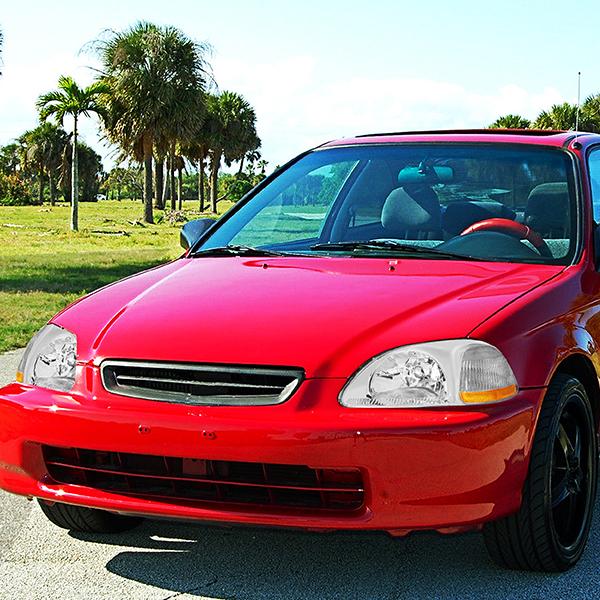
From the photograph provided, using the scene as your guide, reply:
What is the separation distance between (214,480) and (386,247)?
1.37 meters

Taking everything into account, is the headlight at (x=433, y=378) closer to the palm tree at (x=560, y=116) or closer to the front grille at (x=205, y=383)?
the front grille at (x=205, y=383)

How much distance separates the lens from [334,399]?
10.7ft

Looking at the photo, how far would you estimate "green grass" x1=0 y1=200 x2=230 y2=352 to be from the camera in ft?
37.6

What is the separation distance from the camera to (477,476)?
3215 millimetres

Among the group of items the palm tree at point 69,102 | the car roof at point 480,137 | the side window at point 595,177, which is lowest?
the side window at point 595,177

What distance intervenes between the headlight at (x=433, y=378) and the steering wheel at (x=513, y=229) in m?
1.10

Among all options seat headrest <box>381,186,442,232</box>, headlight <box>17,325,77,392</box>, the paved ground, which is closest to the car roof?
seat headrest <box>381,186,442,232</box>

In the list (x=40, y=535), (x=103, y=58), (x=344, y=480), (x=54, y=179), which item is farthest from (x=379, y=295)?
(x=54, y=179)

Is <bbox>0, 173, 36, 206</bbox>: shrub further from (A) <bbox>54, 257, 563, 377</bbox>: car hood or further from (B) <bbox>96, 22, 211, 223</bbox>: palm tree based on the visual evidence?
(A) <bbox>54, 257, 563, 377</bbox>: car hood

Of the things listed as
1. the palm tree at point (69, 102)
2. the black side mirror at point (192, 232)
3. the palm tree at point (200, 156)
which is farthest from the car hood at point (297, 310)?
the palm tree at point (200, 156)

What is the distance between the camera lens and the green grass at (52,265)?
1146 cm

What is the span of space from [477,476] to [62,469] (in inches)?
52.7

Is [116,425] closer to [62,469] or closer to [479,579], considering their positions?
[62,469]

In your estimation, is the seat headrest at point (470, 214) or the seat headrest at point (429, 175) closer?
the seat headrest at point (470, 214)
